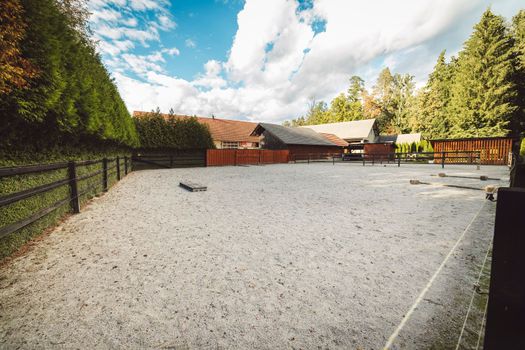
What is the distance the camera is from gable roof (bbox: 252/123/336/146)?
30.6 metres

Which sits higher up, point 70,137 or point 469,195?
point 70,137

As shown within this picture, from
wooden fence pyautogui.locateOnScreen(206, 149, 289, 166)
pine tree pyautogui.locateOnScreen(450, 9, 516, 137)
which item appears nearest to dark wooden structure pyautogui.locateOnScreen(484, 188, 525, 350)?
wooden fence pyautogui.locateOnScreen(206, 149, 289, 166)

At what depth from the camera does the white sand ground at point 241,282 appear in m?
1.80

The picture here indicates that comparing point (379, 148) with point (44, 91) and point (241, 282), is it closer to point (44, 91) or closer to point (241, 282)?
point (241, 282)

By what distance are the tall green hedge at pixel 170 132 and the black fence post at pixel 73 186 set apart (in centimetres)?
1438

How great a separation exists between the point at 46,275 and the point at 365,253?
13.3 feet

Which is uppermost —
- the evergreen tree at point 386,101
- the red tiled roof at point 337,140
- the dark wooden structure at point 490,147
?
the evergreen tree at point 386,101

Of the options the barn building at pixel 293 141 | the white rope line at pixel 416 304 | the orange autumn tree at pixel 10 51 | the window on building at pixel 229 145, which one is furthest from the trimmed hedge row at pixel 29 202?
the window on building at pixel 229 145

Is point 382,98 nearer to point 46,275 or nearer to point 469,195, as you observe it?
point 469,195

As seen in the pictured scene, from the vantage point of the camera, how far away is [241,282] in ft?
8.20

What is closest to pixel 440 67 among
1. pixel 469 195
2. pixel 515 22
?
pixel 515 22

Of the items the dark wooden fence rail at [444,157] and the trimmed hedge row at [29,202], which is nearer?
the trimmed hedge row at [29,202]

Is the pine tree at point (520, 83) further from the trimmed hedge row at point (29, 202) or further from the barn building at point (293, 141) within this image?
the trimmed hedge row at point (29, 202)

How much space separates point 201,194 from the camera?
298 inches
